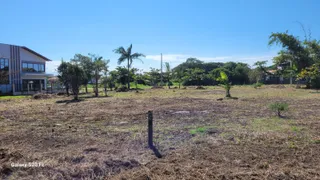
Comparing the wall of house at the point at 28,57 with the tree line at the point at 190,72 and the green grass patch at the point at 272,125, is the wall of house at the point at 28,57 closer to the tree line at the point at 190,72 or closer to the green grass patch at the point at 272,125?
the tree line at the point at 190,72

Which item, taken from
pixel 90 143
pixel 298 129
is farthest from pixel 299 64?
pixel 90 143

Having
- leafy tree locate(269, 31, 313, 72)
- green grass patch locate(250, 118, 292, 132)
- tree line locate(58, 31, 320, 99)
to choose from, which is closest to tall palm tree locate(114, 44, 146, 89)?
tree line locate(58, 31, 320, 99)

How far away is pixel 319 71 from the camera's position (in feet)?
78.9

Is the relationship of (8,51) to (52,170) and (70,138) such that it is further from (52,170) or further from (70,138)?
(52,170)

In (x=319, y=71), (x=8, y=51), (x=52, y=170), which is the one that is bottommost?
(x=52, y=170)

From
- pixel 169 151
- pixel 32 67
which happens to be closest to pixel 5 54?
pixel 32 67

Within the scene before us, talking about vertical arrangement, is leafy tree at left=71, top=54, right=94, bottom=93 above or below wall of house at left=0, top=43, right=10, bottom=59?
below

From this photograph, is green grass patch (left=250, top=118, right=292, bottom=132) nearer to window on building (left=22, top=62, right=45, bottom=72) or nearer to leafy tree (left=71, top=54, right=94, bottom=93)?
leafy tree (left=71, top=54, right=94, bottom=93)

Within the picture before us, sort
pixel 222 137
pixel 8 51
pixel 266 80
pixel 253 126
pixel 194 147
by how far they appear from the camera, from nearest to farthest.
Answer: pixel 194 147 → pixel 222 137 → pixel 253 126 → pixel 8 51 → pixel 266 80

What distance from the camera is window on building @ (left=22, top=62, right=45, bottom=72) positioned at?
32312 mm

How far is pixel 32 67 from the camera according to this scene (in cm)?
3350

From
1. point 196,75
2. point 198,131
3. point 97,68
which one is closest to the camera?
point 198,131

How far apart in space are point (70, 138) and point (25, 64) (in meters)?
32.1

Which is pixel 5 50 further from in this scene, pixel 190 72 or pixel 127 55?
pixel 190 72
